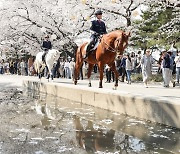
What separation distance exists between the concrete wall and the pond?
20cm

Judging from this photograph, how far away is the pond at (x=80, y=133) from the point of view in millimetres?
5641

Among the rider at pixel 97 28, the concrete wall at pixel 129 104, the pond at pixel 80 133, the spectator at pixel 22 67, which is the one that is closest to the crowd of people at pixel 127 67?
the spectator at pixel 22 67

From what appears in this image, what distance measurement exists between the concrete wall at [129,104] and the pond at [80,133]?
0.20m

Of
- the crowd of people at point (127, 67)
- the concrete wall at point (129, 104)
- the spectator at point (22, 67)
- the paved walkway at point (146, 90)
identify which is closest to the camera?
the concrete wall at point (129, 104)

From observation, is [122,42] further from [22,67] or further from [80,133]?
[22,67]

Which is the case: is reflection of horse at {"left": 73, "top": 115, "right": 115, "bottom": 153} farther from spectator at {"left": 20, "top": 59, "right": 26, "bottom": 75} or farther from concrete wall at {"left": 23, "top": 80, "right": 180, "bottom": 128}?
spectator at {"left": 20, "top": 59, "right": 26, "bottom": 75}

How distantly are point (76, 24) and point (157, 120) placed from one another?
23.1 m

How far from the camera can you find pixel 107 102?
394 inches

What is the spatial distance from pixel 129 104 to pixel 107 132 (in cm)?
208

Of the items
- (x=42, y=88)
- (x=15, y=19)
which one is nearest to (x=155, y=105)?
(x=42, y=88)

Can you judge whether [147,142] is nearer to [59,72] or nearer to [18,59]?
[59,72]

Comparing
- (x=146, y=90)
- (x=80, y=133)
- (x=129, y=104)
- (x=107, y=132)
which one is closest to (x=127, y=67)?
(x=146, y=90)

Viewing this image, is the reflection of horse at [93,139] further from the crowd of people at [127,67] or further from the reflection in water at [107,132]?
the crowd of people at [127,67]

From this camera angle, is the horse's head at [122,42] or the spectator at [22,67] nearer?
the horse's head at [122,42]
